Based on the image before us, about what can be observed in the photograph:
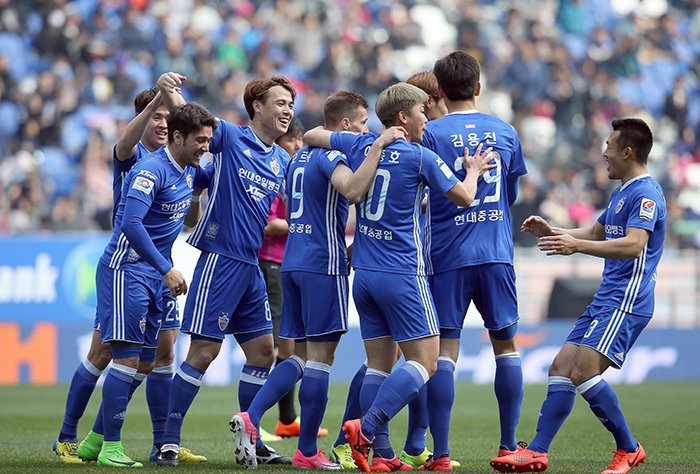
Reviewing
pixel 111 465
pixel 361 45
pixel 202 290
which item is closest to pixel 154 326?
pixel 202 290

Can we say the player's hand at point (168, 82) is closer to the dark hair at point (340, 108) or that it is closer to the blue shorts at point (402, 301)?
the dark hair at point (340, 108)

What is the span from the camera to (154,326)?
774 centimetres

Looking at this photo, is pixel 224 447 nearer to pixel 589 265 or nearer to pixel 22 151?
pixel 589 265

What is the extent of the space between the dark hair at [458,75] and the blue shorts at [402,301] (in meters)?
1.25

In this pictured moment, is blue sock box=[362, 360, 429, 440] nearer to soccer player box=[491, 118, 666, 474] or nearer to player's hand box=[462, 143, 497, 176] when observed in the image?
soccer player box=[491, 118, 666, 474]

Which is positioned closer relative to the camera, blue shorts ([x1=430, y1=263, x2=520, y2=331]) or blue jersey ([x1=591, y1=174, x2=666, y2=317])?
blue jersey ([x1=591, y1=174, x2=666, y2=317])

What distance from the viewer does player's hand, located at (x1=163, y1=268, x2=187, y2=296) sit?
705 centimetres

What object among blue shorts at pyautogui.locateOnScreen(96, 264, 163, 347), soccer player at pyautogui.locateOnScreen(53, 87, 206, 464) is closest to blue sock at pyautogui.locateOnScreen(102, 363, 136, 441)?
blue shorts at pyautogui.locateOnScreen(96, 264, 163, 347)

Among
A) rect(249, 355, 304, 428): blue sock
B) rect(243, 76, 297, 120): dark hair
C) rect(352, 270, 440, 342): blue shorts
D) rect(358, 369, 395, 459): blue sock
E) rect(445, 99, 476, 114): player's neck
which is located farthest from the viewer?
rect(243, 76, 297, 120): dark hair

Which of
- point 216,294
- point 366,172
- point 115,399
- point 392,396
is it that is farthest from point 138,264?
point 392,396

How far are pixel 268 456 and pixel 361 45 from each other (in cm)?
1592

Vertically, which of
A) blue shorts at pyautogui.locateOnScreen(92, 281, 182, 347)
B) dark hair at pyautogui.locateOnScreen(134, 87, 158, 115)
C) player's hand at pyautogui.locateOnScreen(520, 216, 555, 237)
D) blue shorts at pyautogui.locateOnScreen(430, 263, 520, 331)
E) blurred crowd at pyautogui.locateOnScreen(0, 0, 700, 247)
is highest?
blurred crowd at pyautogui.locateOnScreen(0, 0, 700, 247)

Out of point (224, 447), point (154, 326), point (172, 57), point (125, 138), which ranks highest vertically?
point (172, 57)

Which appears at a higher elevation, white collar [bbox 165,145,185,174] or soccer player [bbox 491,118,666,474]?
white collar [bbox 165,145,185,174]
